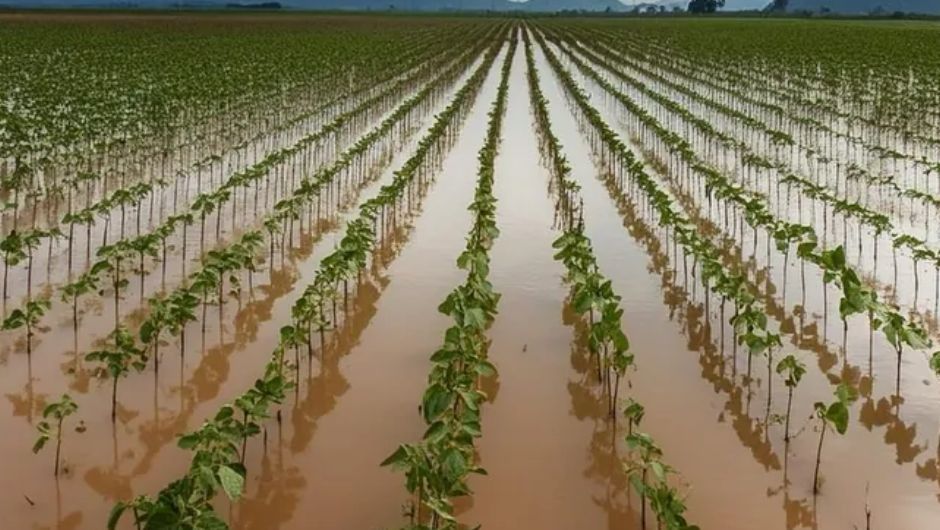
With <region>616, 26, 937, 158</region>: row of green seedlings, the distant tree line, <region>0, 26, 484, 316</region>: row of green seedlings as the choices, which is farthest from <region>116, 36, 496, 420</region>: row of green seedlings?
the distant tree line

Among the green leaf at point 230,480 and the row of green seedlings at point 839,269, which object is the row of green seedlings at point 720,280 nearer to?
the row of green seedlings at point 839,269

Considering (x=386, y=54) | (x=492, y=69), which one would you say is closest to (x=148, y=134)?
(x=492, y=69)

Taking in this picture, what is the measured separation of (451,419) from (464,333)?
47.3 inches

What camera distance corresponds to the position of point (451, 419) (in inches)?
176

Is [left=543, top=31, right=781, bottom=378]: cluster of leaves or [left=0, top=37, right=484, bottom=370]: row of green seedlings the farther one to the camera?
[left=0, top=37, right=484, bottom=370]: row of green seedlings

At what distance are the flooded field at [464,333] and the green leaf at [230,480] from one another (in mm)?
16

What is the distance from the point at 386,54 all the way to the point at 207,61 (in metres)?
8.31

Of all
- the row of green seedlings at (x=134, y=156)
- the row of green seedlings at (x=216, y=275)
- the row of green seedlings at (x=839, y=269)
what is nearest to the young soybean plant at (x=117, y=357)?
the row of green seedlings at (x=216, y=275)

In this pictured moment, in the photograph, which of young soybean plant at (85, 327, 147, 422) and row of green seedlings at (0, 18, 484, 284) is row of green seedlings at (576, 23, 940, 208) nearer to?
row of green seedlings at (0, 18, 484, 284)

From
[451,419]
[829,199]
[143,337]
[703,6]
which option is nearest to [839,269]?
[451,419]

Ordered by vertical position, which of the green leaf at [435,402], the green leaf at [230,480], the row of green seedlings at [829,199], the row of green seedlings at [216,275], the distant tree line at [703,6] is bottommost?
the green leaf at [230,480]

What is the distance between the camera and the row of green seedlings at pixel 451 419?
391cm

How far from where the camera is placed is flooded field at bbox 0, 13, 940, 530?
16.2 ft

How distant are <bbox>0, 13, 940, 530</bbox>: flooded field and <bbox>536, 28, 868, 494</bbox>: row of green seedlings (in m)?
0.04
